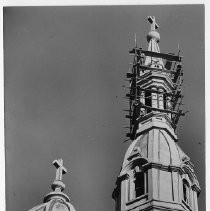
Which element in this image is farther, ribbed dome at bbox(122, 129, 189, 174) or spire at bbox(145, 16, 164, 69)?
spire at bbox(145, 16, 164, 69)

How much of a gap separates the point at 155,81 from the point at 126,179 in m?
4.96

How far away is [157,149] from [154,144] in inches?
13.2

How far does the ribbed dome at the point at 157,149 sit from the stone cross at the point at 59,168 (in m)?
2.13

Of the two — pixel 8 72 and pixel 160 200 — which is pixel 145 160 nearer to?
pixel 160 200

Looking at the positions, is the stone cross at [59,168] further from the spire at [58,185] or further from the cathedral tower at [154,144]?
the cathedral tower at [154,144]

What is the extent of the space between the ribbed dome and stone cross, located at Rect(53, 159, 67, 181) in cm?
213

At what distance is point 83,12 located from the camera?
3216cm

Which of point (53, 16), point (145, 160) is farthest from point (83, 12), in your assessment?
point (145, 160)

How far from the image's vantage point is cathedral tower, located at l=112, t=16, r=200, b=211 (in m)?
34.2

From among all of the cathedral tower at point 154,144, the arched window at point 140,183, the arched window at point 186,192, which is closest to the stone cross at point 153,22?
the cathedral tower at point 154,144

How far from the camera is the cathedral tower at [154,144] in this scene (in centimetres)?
3416

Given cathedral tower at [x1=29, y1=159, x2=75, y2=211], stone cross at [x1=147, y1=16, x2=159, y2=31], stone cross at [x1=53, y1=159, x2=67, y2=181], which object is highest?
stone cross at [x1=147, y1=16, x2=159, y2=31]

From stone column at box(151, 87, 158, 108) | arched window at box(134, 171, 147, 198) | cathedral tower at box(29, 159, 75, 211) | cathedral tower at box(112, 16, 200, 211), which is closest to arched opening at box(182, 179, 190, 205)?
cathedral tower at box(112, 16, 200, 211)

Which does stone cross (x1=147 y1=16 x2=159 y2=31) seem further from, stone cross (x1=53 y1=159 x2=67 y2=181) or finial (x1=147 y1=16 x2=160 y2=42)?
stone cross (x1=53 y1=159 x2=67 y2=181)
